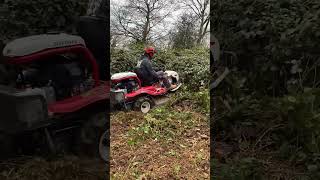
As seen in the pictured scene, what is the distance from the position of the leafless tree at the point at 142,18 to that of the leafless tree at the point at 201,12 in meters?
0.13

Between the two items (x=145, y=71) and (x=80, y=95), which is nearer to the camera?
(x=145, y=71)

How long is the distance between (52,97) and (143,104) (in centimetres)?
67

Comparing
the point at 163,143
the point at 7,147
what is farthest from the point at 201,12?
the point at 7,147

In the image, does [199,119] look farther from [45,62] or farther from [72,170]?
[45,62]

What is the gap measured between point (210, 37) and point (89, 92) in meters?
0.96

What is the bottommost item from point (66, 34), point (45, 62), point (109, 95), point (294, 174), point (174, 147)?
point (294, 174)

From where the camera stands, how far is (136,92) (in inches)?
124

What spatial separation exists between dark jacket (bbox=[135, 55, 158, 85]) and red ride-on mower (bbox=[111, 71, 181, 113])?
32mm

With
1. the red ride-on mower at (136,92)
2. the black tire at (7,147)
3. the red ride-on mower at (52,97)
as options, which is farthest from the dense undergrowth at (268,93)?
the black tire at (7,147)

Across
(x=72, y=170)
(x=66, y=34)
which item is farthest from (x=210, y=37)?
(x=72, y=170)

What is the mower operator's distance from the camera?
10.3ft

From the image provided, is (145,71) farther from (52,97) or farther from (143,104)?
(52,97)

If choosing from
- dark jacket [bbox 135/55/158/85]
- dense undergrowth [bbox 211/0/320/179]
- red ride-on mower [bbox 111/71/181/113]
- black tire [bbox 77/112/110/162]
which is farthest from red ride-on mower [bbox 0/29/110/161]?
dense undergrowth [bbox 211/0/320/179]

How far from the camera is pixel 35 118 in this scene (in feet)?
10.6
